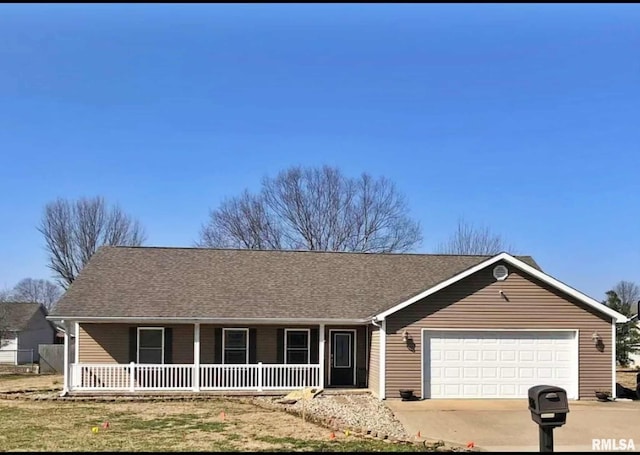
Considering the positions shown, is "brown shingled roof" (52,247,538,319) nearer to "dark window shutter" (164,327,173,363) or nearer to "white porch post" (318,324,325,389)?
"white porch post" (318,324,325,389)

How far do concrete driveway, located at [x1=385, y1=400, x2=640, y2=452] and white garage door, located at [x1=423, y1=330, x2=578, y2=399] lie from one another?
491mm

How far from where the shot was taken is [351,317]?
67.5 feet

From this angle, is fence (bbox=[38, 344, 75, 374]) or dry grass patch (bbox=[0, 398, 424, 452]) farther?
fence (bbox=[38, 344, 75, 374])

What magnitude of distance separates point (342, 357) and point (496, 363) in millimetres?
4911

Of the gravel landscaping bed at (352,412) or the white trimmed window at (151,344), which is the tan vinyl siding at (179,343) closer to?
the white trimmed window at (151,344)

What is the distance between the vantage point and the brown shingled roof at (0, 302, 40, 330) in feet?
164

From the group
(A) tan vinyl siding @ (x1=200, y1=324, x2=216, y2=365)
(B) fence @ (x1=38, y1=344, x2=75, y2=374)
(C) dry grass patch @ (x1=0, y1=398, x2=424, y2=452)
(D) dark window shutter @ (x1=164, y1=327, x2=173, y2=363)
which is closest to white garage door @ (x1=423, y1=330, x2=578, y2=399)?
(C) dry grass patch @ (x1=0, y1=398, x2=424, y2=452)

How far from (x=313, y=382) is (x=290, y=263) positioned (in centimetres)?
532

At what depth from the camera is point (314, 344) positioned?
2158cm

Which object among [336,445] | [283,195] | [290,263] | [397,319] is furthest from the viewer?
[283,195]

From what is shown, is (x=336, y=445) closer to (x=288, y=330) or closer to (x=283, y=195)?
(x=288, y=330)

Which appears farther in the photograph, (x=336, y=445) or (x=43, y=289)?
(x=43, y=289)

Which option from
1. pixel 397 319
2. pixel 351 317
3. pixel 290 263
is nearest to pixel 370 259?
pixel 290 263

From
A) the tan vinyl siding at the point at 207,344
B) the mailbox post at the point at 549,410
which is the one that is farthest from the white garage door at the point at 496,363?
the mailbox post at the point at 549,410
